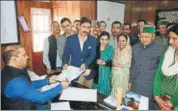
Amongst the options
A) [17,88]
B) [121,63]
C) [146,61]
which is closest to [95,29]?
[121,63]

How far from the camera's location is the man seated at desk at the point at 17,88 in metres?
0.99

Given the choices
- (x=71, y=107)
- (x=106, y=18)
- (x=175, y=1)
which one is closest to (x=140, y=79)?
(x=71, y=107)

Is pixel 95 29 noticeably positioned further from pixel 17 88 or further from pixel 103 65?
pixel 17 88

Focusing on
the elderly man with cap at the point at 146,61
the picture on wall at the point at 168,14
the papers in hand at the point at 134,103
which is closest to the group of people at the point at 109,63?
the elderly man with cap at the point at 146,61

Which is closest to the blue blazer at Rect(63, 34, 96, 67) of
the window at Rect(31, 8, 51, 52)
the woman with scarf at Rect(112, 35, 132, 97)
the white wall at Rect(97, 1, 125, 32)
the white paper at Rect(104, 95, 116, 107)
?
the woman with scarf at Rect(112, 35, 132, 97)

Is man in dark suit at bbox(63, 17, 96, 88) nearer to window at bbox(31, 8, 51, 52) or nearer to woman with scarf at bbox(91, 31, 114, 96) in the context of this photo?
woman with scarf at bbox(91, 31, 114, 96)

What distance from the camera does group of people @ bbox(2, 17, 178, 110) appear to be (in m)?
1.03

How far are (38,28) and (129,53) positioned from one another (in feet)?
5.06

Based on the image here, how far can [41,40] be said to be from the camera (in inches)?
105

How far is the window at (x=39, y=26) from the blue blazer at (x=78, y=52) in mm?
1134

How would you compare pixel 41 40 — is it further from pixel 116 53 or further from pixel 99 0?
pixel 116 53

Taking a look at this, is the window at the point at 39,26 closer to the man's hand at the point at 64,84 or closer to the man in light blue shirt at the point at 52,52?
the man in light blue shirt at the point at 52,52

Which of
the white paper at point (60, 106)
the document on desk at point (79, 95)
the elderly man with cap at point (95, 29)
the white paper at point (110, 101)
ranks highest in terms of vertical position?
the elderly man with cap at point (95, 29)

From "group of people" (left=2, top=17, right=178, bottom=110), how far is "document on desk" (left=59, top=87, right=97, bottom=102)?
0.09 meters
